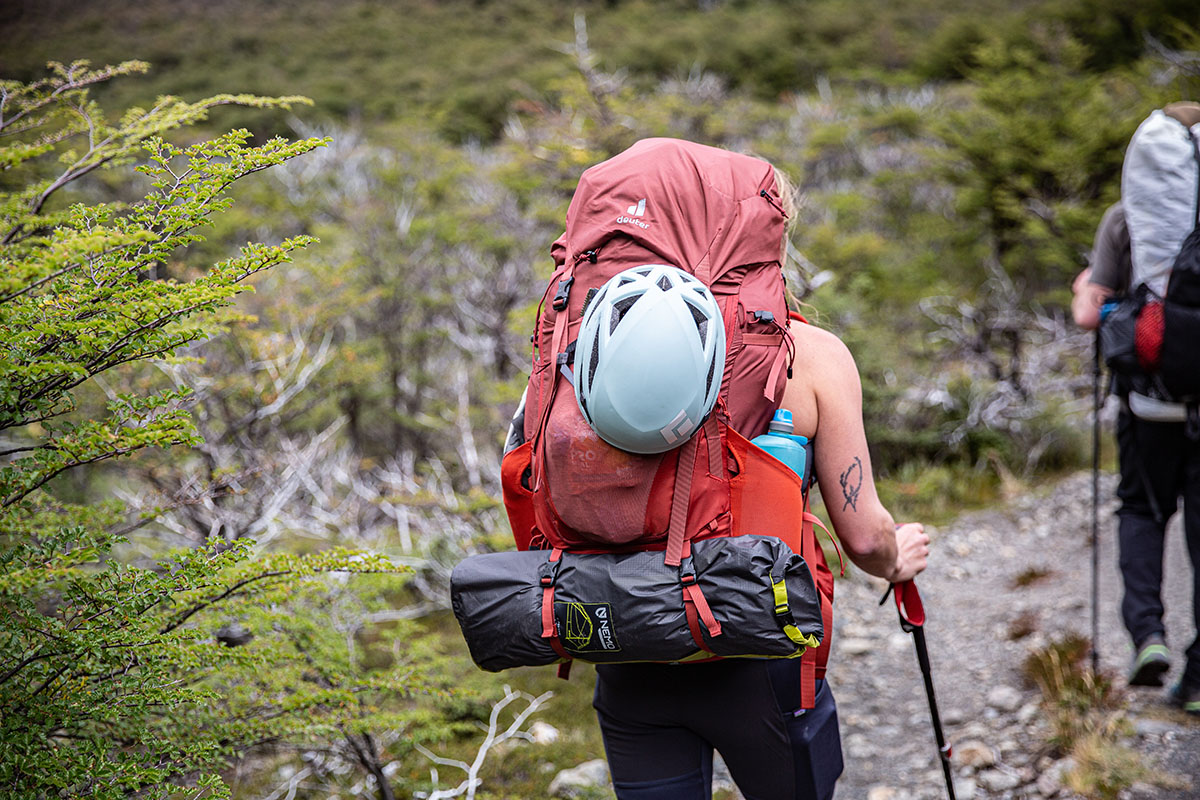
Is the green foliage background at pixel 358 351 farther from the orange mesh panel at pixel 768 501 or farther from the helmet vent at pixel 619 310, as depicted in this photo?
the helmet vent at pixel 619 310

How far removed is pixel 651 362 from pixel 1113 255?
2.52m

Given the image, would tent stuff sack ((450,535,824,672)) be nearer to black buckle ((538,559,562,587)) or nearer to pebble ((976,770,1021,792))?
black buckle ((538,559,562,587))

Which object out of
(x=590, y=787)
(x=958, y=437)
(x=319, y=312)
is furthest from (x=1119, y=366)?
(x=319, y=312)

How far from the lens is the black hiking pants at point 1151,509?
9.48 ft

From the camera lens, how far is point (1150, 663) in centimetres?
290

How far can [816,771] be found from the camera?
1.81 meters

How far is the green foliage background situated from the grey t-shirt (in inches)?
66.1

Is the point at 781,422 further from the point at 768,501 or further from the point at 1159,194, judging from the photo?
the point at 1159,194

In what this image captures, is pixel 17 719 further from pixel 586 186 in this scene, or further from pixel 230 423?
pixel 230 423

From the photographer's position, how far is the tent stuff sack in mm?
1432

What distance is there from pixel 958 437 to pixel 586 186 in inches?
239

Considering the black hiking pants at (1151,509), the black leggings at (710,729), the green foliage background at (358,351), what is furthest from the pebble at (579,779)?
the black hiking pants at (1151,509)

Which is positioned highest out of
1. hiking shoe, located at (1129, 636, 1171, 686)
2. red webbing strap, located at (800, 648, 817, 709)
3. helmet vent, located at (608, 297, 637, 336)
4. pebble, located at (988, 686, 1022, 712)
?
helmet vent, located at (608, 297, 637, 336)

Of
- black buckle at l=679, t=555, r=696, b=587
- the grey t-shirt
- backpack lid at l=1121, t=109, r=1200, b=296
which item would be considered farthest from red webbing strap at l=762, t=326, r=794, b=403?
the grey t-shirt
